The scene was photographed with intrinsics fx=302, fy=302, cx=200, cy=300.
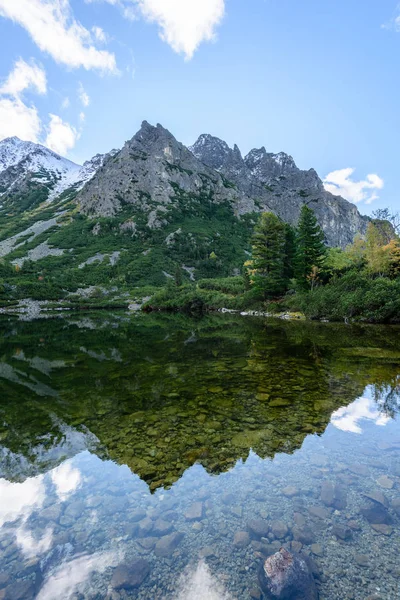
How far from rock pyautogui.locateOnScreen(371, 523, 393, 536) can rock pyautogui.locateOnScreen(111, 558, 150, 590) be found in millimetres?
2723

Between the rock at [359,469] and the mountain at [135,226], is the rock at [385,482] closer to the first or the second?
the rock at [359,469]

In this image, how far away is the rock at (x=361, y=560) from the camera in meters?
3.15

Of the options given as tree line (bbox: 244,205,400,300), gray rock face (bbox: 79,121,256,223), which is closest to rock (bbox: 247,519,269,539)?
tree line (bbox: 244,205,400,300)

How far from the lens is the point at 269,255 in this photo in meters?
38.2

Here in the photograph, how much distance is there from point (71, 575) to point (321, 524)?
295 centimetres

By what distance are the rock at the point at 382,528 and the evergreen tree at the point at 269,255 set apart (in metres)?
34.8

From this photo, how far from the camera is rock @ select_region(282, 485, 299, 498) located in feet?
14.4

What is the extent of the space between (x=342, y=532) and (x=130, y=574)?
248 centimetres

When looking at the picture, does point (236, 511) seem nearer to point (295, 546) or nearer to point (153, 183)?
point (295, 546)

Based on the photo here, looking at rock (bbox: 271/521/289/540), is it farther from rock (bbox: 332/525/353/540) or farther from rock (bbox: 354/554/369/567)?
rock (bbox: 354/554/369/567)

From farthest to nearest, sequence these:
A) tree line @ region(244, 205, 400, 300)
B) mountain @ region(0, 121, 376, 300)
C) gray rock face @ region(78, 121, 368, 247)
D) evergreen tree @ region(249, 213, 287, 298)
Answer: gray rock face @ region(78, 121, 368, 247), mountain @ region(0, 121, 376, 300), evergreen tree @ region(249, 213, 287, 298), tree line @ region(244, 205, 400, 300)

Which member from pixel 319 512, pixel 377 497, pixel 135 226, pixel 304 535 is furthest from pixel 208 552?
pixel 135 226

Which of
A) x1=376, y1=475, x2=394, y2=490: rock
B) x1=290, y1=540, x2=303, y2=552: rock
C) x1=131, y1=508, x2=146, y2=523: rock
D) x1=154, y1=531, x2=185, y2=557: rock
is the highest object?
x1=376, y1=475, x2=394, y2=490: rock

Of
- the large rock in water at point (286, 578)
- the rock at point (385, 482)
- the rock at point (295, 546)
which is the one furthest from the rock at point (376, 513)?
the large rock in water at point (286, 578)
